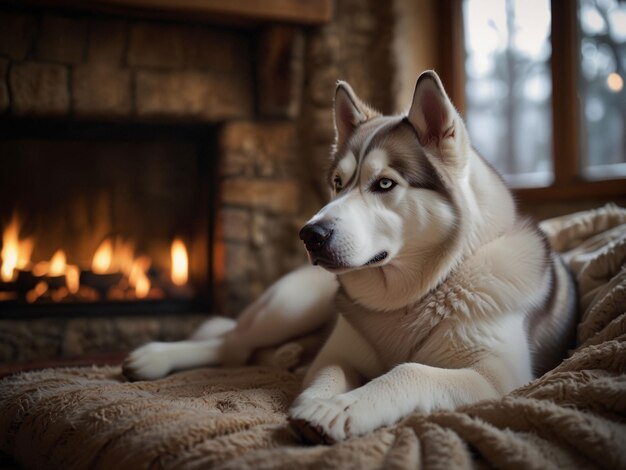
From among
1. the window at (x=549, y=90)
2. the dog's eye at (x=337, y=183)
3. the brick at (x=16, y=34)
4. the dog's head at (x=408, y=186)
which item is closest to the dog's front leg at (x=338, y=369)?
the dog's head at (x=408, y=186)

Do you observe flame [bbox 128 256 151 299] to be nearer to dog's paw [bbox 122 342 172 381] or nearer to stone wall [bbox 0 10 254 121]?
stone wall [bbox 0 10 254 121]

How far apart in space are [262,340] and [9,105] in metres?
1.67

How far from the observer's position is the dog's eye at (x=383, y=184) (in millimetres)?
1408

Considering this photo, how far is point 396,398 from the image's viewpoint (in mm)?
1140

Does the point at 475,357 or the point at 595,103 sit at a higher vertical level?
the point at 595,103

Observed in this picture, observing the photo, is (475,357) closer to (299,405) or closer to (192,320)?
(299,405)

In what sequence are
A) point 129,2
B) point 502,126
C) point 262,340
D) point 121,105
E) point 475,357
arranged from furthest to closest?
point 502,126 → point 121,105 → point 129,2 → point 262,340 → point 475,357

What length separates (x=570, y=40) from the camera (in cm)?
293

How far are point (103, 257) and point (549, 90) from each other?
2448 millimetres

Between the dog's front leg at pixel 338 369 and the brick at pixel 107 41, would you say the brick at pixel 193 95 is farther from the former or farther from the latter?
the dog's front leg at pixel 338 369

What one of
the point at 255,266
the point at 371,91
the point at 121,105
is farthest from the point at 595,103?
the point at 121,105

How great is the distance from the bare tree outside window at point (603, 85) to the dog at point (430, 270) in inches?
63.1

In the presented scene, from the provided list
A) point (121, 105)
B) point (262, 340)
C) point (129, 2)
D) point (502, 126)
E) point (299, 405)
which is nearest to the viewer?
point (299, 405)

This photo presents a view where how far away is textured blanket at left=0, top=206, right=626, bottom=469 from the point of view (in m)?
0.95
